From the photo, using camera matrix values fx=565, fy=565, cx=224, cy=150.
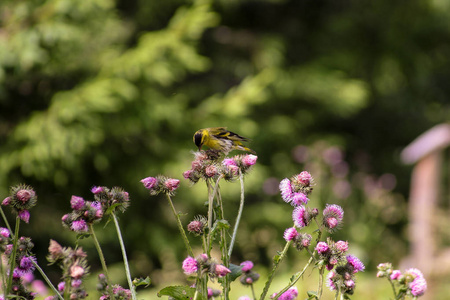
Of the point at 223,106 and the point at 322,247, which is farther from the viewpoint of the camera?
the point at 223,106

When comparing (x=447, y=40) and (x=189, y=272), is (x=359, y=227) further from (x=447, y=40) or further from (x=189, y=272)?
(x=189, y=272)

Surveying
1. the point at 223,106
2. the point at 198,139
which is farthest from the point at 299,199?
the point at 223,106

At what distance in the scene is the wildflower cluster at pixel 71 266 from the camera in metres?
1.03

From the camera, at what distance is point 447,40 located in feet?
30.4

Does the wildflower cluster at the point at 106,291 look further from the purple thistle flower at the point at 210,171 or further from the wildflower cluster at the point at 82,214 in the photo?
the purple thistle flower at the point at 210,171

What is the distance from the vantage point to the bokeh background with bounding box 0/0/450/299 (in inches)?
207

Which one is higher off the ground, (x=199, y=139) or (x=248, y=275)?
(x=199, y=139)

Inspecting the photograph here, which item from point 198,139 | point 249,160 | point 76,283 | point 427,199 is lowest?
point 76,283

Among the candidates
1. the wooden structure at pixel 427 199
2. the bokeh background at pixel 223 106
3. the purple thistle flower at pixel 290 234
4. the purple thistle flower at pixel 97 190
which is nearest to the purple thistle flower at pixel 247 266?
the purple thistle flower at pixel 290 234

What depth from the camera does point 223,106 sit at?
241 inches

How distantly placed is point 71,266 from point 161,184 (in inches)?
16.1

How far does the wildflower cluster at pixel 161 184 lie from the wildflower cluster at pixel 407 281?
0.56 m

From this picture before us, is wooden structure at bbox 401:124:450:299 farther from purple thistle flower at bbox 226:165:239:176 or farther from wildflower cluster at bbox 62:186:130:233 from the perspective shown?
wildflower cluster at bbox 62:186:130:233

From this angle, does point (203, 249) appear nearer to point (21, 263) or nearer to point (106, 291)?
point (106, 291)
